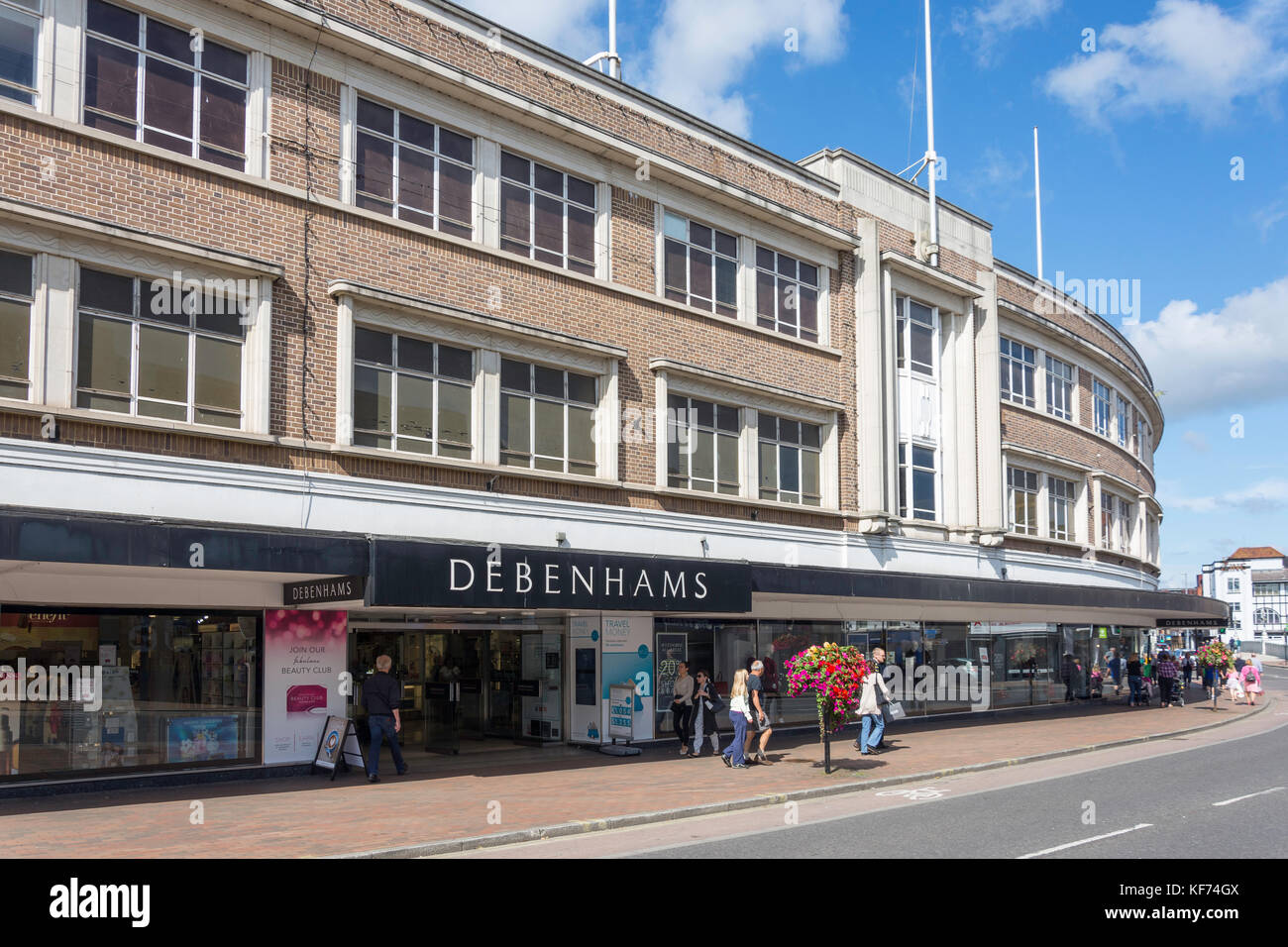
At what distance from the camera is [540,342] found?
1761 centimetres

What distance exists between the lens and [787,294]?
22.7m

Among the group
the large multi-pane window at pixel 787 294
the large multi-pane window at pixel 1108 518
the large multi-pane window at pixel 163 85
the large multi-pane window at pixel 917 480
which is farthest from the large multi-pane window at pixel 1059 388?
the large multi-pane window at pixel 163 85

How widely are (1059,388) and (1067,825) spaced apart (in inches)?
928

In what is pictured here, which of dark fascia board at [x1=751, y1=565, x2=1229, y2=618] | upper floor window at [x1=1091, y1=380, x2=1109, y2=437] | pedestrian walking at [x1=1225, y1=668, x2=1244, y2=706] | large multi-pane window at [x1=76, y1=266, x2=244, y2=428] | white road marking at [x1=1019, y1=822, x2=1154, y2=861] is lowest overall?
pedestrian walking at [x1=1225, y1=668, x2=1244, y2=706]

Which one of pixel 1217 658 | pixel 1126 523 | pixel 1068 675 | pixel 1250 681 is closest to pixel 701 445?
pixel 1068 675

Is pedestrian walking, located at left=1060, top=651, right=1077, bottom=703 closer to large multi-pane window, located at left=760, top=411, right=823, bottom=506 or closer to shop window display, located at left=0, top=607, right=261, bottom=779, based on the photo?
large multi-pane window, located at left=760, top=411, right=823, bottom=506

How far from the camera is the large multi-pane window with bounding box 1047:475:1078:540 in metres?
30.9

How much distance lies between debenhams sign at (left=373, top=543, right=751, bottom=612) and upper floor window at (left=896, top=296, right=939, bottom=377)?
977 centimetres

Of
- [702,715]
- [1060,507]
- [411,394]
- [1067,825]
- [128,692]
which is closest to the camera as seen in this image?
[1067,825]

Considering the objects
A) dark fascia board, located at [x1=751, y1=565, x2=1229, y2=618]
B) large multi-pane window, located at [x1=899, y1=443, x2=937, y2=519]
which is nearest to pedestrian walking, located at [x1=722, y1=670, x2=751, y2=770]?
dark fascia board, located at [x1=751, y1=565, x2=1229, y2=618]

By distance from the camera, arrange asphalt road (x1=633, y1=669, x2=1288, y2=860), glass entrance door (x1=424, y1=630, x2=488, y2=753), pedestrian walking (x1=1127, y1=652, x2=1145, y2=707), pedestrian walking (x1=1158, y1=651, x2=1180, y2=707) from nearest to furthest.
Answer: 1. asphalt road (x1=633, y1=669, x2=1288, y2=860)
2. glass entrance door (x1=424, y1=630, x2=488, y2=753)
3. pedestrian walking (x1=1127, y1=652, x2=1145, y2=707)
4. pedestrian walking (x1=1158, y1=651, x2=1180, y2=707)

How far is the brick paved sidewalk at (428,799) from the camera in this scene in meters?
10.2

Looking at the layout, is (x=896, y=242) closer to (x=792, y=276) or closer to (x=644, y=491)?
(x=792, y=276)

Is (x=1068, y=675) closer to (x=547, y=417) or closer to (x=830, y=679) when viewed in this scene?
(x=830, y=679)
